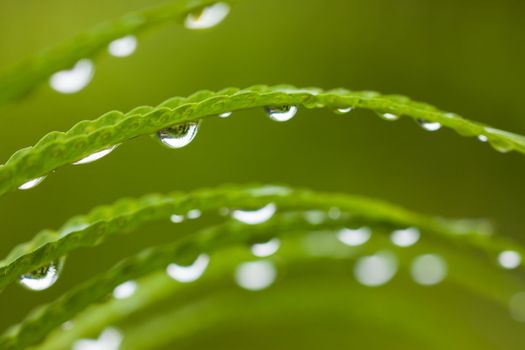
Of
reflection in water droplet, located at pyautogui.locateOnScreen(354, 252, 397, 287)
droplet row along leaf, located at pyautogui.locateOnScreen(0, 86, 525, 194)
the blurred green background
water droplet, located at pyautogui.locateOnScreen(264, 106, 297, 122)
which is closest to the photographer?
droplet row along leaf, located at pyautogui.locateOnScreen(0, 86, 525, 194)

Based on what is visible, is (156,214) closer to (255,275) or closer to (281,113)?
(281,113)

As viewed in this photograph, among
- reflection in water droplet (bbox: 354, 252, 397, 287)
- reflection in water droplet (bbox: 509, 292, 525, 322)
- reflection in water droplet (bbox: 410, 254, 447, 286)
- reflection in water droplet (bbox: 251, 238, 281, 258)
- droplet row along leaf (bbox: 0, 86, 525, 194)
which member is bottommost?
droplet row along leaf (bbox: 0, 86, 525, 194)

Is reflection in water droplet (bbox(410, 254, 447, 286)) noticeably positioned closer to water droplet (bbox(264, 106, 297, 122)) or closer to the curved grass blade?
water droplet (bbox(264, 106, 297, 122))

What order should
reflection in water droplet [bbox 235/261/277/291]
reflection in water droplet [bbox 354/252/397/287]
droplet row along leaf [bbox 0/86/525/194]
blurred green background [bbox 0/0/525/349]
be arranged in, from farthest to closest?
1. blurred green background [bbox 0/0/525/349]
2. reflection in water droplet [bbox 354/252/397/287]
3. reflection in water droplet [bbox 235/261/277/291]
4. droplet row along leaf [bbox 0/86/525/194]

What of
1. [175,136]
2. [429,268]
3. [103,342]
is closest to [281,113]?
[175,136]

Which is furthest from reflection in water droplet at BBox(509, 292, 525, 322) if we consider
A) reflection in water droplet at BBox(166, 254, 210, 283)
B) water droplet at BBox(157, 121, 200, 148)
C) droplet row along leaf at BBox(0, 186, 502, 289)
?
water droplet at BBox(157, 121, 200, 148)

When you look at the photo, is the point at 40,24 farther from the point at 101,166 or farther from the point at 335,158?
the point at 335,158
